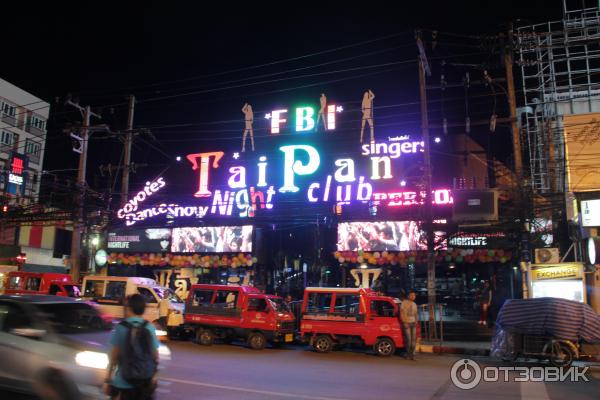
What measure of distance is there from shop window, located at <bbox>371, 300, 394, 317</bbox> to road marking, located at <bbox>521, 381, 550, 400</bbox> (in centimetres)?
555

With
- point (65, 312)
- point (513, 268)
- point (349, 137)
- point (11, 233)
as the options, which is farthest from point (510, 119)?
point (11, 233)

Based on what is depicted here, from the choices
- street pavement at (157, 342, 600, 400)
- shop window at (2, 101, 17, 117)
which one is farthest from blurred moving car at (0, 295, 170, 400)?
shop window at (2, 101, 17, 117)

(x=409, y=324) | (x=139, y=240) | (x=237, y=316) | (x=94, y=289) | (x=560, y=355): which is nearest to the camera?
(x=560, y=355)

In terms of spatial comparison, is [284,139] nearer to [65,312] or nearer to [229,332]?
[229,332]

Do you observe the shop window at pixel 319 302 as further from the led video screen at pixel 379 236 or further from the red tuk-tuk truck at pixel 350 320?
the led video screen at pixel 379 236

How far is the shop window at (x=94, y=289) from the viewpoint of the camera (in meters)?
20.6

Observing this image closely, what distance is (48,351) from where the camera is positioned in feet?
21.4

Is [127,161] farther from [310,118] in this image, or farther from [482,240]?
[482,240]

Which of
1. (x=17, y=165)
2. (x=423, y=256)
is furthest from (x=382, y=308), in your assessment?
(x=17, y=165)

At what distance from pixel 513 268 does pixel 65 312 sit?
68.1 feet

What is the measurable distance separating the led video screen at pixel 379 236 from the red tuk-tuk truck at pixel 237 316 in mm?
5226

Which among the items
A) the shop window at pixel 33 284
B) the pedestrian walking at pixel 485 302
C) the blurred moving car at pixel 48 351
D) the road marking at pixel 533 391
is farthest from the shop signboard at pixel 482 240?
the shop window at pixel 33 284

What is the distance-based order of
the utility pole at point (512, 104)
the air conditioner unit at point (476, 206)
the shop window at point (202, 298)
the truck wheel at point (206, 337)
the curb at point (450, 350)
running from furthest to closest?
1. the air conditioner unit at point (476, 206)
2. the shop window at point (202, 298)
3. the truck wheel at point (206, 337)
4. the utility pole at point (512, 104)
5. the curb at point (450, 350)

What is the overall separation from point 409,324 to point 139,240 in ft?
54.7
